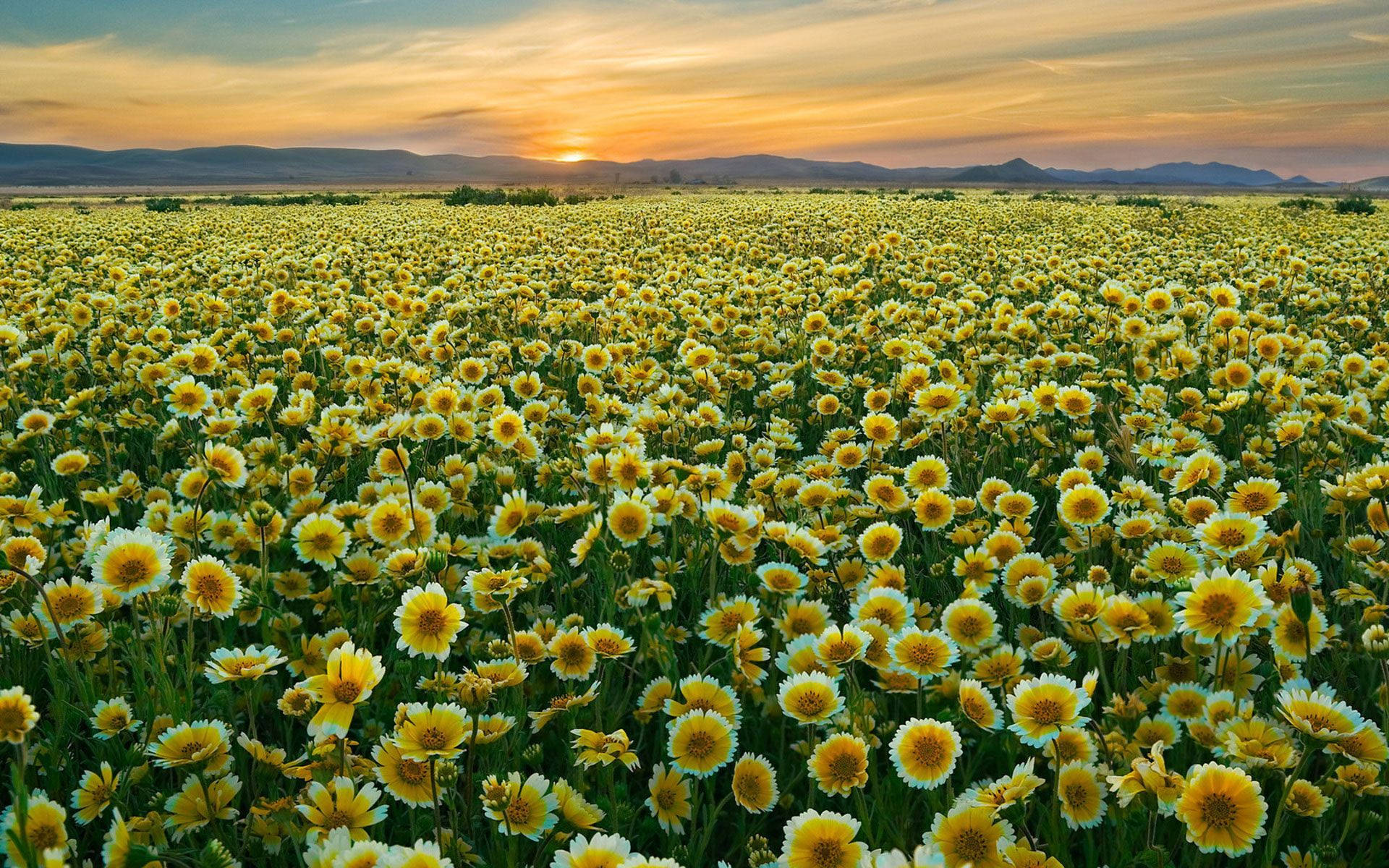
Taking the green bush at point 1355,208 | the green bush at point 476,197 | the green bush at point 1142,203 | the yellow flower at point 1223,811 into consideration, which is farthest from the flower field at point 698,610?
the green bush at point 476,197

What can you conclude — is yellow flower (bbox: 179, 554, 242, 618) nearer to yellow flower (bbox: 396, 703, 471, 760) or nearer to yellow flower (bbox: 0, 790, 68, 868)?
yellow flower (bbox: 0, 790, 68, 868)

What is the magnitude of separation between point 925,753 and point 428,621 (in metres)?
1.22

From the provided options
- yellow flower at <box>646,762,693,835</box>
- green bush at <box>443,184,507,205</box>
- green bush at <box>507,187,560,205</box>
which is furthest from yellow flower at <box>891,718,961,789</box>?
green bush at <box>443,184,507,205</box>

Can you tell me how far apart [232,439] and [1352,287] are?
9980 millimetres

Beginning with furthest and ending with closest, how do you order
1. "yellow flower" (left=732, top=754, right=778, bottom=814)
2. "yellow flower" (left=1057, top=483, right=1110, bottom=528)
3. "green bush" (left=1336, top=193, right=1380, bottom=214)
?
"green bush" (left=1336, top=193, right=1380, bottom=214)
"yellow flower" (left=1057, top=483, right=1110, bottom=528)
"yellow flower" (left=732, top=754, right=778, bottom=814)

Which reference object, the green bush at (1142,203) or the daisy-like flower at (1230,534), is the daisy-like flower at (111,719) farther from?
the green bush at (1142,203)

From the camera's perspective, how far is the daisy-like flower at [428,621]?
2033 millimetres

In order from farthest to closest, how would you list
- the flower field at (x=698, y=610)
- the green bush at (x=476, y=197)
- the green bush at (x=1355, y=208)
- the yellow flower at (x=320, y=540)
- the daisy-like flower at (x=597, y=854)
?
the green bush at (x=476, y=197) → the green bush at (x=1355, y=208) → the yellow flower at (x=320, y=540) → the flower field at (x=698, y=610) → the daisy-like flower at (x=597, y=854)

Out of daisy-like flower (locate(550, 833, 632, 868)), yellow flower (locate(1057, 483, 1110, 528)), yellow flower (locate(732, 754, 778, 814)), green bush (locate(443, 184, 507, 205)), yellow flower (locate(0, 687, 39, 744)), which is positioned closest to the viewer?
daisy-like flower (locate(550, 833, 632, 868))

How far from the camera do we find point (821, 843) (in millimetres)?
1556

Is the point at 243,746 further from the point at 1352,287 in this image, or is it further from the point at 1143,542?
the point at 1352,287

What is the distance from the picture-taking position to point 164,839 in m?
1.77

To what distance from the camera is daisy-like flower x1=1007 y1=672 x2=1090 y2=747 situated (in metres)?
1.79

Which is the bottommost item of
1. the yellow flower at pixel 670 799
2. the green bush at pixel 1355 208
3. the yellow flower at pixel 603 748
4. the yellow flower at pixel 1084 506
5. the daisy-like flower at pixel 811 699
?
the yellow flower at pixel 670 799
